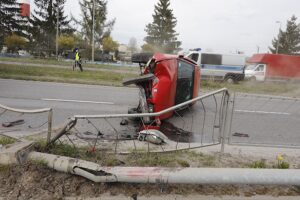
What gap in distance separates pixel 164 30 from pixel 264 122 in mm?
44180

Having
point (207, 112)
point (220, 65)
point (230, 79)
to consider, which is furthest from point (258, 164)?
point (220, 65)

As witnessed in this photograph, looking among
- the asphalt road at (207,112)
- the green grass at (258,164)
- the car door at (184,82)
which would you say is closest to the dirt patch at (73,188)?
the green grass at (258,164)

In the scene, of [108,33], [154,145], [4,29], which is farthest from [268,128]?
[108,33]

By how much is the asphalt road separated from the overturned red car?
71cm

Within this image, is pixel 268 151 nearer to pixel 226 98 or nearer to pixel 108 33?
pixel 226 98

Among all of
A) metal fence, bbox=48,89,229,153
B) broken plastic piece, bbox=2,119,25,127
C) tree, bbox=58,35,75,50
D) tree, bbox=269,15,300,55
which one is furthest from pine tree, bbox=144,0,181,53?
broken plastic piece, bbox=2,119,25,127

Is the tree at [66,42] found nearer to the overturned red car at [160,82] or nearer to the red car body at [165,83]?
the overturned red car at [160,82]

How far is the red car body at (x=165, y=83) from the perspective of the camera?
6293 millimetres

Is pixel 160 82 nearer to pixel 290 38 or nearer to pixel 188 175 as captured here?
pixel 188 175

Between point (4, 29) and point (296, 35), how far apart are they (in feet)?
165

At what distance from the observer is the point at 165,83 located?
6.44m

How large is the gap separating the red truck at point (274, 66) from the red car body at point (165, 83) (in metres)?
20.7

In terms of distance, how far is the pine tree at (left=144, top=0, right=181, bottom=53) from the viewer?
1988 inches

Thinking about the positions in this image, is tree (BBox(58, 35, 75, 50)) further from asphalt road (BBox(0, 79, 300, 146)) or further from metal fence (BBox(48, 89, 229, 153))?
A: metal fence (BBox(48, 89, 229, 153))
